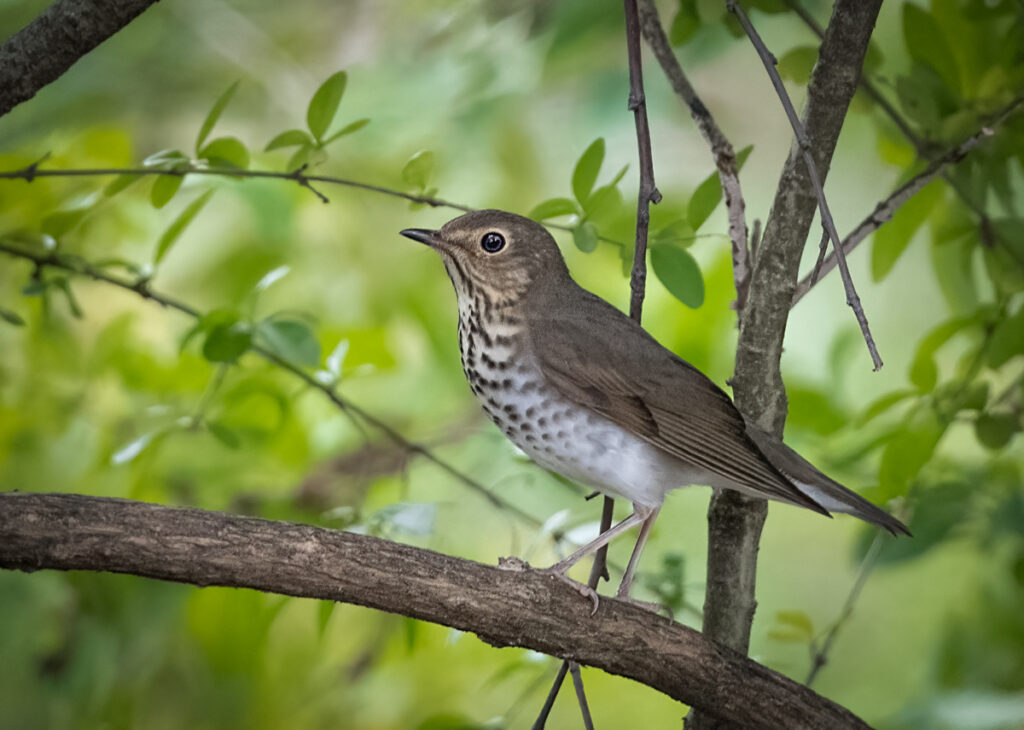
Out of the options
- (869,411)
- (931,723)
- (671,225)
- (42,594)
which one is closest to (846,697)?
(931,723)

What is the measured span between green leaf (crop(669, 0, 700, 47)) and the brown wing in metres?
0.73

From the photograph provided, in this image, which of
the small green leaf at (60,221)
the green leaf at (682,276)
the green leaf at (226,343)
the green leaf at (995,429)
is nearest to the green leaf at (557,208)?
the green leaf at (682,276)

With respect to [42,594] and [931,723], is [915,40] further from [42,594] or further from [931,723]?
[42,594]

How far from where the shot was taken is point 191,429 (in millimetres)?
2354

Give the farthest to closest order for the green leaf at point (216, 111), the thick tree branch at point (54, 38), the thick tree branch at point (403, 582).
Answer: the green leaf at point (216, 111) → the thick tree branch at point (54, 38) → the thick tree branch at point (403, 582)

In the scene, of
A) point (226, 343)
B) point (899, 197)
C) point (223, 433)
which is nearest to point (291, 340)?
point (226, 343)

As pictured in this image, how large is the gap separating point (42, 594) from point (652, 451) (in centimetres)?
217

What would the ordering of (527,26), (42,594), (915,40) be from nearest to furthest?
(915,40), (42,594), (527,26)

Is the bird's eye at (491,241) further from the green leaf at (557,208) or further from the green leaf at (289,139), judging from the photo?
the green leaf at (289,139)

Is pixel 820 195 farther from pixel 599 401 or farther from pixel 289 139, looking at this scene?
pixel 289 139

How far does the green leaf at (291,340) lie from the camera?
7.13ft

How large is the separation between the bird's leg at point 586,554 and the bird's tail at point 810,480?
281 millimetres

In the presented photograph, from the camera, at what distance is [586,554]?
1943 millimetres

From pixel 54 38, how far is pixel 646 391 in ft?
4.13
